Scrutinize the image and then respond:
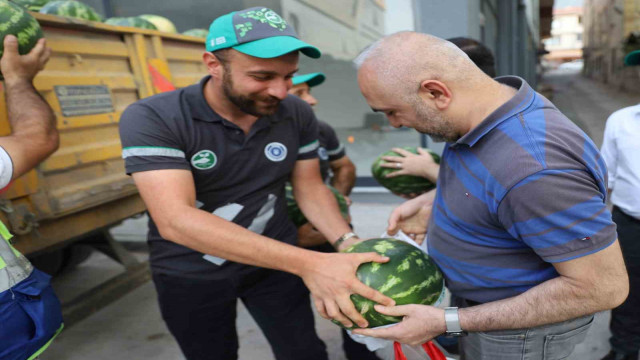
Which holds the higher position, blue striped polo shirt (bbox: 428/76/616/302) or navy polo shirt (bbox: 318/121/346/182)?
blue striped polo shirt (bbox: 428/76/616/302)

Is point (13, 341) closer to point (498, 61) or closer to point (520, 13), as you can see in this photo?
point (498, 61)

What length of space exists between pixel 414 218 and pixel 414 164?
1.54 ft

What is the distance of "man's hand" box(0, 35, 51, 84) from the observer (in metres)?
2.19

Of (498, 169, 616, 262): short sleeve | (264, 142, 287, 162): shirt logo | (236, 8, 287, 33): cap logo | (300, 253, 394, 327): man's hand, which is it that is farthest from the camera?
(264, 142, 287, 162): shirt logo

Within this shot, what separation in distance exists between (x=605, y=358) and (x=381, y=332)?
2175 mm

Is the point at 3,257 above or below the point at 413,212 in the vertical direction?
above

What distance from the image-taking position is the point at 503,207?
1.28 m

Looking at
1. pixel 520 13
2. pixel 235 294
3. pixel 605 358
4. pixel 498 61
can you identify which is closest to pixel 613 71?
pixel 520 13

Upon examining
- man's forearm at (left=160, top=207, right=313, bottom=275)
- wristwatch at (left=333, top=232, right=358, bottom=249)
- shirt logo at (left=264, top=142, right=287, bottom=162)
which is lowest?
wristwatch at (left=333, top=232, right=358, bottom=249)

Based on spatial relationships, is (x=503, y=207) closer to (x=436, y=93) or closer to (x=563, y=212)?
(x=563, y=212)

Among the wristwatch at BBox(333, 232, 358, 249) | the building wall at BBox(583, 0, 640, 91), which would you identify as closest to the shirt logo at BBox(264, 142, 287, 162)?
the wristwatch at BBox(333, 232, 358, 249)

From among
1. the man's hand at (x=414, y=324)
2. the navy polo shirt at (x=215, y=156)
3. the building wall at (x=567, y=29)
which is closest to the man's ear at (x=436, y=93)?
the man's hand at (x=414, y=324)

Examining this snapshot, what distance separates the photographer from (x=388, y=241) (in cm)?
182

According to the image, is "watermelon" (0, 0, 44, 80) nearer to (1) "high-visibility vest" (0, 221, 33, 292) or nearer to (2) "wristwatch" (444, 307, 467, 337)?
(1) "high-visibility vest" (0, 221, 33, 292)
